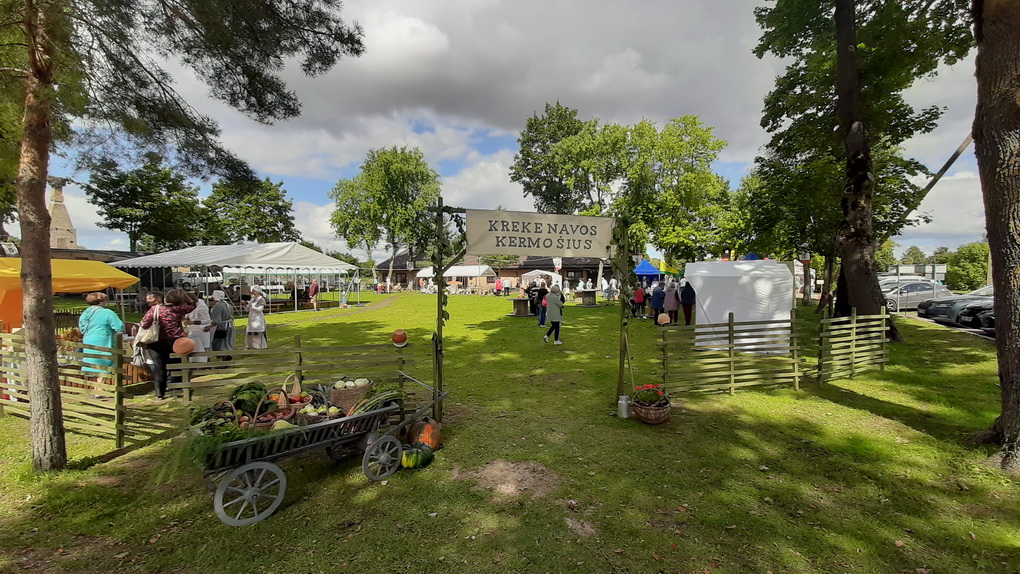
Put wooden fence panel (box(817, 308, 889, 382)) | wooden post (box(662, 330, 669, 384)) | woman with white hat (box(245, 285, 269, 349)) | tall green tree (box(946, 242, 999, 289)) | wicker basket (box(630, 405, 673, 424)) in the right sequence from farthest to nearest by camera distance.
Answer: tall green tree (box(946, 242, 999, 289)) → woman with white hat (box(245, 285, 269, 349)) → wooden fence panel (box(817, 308, 889, 382)) → wooden post (box(662, 330, 669, 384)) → wicker basket (box(630, 405, 673, 424))

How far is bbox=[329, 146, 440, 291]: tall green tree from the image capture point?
47500 millimetres

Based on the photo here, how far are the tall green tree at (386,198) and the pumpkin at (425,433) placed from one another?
4367 centimetres

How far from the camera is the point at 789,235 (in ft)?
56.4

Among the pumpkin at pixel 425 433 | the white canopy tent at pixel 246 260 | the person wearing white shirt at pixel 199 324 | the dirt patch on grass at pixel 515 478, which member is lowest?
the dirt patch on grass at pixel 515 478

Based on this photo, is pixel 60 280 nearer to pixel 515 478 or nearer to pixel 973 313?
pixel 515 478

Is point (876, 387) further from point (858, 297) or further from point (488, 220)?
point (488, 220)

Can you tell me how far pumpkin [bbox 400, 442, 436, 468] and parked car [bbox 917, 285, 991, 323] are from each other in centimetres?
1922

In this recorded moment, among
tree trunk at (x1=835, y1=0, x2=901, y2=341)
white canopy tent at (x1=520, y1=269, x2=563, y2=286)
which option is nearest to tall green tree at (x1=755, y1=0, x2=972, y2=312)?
tree trunk at (x1=835, y1=0, x2=901, y2=341)

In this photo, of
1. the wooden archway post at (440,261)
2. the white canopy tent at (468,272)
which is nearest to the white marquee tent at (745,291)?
the wooden archway post at (440,261)

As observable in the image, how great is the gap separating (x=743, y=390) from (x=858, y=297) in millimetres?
6183

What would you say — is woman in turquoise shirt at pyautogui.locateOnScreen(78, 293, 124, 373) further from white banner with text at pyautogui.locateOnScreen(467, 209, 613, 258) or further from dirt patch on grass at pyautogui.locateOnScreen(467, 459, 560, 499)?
dirt patch on grass at pyautogui.locateOnScreen(467, 459, 560, 499)

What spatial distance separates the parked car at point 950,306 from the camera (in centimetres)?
1468

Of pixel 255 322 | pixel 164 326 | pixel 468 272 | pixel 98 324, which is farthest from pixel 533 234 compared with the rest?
pixel 468 272

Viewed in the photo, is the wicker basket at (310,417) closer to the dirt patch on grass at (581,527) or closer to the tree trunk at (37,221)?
the dirt patch on grass at (581,527)
